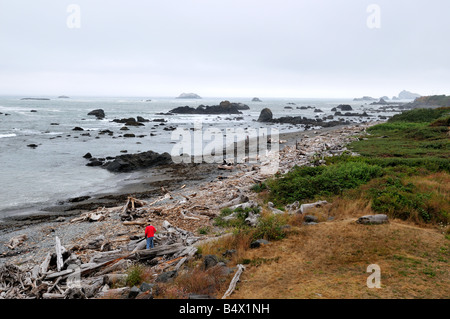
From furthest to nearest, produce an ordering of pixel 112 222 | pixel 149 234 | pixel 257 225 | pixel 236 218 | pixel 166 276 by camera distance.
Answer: pixel 112 222
pixel 236 218
pixel 257 225
pixel 149 234
pixel 166 276

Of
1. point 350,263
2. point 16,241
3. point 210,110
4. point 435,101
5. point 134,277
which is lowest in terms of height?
point 16,241

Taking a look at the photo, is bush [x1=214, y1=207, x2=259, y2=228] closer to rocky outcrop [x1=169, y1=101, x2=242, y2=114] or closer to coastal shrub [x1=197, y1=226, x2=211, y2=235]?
coastal shrub [x1=197, y1=226, x2=211, y2=235]

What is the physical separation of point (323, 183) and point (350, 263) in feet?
22.0

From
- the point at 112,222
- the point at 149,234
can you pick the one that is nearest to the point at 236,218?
the point at 149,234

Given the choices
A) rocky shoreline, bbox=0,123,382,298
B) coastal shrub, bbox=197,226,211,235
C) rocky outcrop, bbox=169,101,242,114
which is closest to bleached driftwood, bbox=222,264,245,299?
rocky shoreline, bbox=0,123,382,298

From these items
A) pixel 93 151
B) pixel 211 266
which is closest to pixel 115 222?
pixel 211 266

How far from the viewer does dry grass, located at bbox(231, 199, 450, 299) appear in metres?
6.20

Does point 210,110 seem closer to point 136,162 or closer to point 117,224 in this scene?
point 136,162

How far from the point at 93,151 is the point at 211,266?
30.6 metres

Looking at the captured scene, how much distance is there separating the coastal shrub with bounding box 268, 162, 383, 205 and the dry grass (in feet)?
10.5

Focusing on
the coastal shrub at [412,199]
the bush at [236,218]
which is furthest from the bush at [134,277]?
the coastal shrub at [412,199]

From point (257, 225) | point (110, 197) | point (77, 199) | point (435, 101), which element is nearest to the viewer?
point (257, 225)

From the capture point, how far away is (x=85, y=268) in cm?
811
